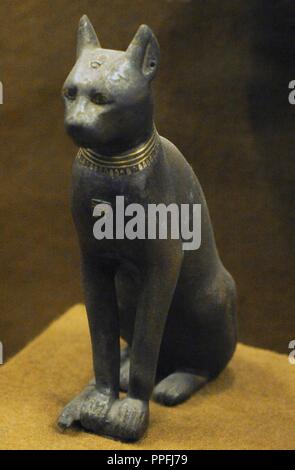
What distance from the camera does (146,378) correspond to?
1.61 metres

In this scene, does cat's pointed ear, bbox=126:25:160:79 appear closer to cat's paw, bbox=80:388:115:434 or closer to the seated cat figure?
the seated cat figure

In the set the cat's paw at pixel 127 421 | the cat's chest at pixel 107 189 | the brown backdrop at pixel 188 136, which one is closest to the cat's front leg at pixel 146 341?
the cat's paw at pixel 127 421

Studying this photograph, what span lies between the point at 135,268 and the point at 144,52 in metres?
0.38

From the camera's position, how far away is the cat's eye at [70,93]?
4.63ft

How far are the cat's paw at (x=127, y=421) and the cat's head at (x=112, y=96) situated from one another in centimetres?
48

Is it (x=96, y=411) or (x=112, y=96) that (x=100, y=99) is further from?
(x=96, y=411)

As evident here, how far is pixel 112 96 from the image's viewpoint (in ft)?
4.56

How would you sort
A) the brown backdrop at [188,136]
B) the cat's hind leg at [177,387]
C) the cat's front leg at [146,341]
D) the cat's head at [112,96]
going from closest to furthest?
the cat's head at [112,96]
the cat's front leg at [146,341]
the cat's hind leg at [177,387]
the brown backdrop at [188,136]

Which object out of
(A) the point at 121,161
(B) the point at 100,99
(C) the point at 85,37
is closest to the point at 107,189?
(A) the point at 121,161

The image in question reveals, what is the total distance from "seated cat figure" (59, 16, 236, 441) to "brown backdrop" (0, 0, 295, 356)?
433mm

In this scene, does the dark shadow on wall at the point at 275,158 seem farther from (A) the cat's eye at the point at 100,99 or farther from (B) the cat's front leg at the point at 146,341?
(A) the cat's eye at the point at 100,99

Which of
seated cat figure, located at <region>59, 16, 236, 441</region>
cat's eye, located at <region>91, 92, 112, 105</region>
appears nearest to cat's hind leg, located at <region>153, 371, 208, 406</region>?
seated cat figure, located at <region>59, 16, 236, 441</region>
